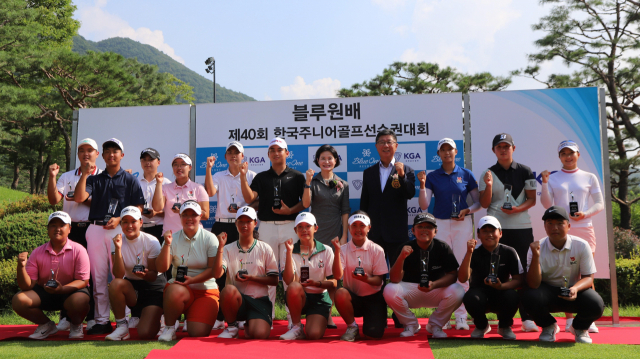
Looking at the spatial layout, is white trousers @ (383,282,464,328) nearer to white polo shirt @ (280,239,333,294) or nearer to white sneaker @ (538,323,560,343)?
white polo shirt @ (280,239,333,294)

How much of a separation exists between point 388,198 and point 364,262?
1.00 meters

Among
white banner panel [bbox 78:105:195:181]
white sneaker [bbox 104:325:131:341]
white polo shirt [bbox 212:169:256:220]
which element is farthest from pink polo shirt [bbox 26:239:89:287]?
white banner panel [bbox 78:105:195:181]

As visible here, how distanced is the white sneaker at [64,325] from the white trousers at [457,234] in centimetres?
429

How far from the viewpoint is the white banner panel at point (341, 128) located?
6516mm

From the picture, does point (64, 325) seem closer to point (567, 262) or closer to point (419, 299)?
point (419, 299)

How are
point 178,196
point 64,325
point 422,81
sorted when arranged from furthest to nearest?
point 422,81 → point 178,196 → point 64,325

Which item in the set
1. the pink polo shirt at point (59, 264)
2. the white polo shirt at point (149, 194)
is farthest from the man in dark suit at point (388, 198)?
the pink polo shirt at point (59, 264)

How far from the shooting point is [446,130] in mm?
6477

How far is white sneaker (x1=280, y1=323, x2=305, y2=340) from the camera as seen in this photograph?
4586mm

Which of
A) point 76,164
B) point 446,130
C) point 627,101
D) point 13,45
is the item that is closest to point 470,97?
point 446,130

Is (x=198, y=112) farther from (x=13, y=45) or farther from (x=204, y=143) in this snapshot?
(x=13, y=45)

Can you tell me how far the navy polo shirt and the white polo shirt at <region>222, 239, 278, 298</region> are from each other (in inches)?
80.3

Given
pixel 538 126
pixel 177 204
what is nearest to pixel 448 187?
pixel 538 126

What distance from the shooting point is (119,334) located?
15.1 ft
